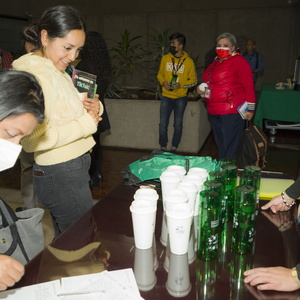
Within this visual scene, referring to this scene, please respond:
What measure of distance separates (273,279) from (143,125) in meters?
4.21

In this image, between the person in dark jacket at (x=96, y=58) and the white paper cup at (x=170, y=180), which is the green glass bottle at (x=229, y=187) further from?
the person in dark jacket at (x=96, y=58)

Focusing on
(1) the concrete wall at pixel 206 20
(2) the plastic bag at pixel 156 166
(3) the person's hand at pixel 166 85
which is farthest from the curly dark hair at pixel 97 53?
(1) the concrete wall at pixel 206 20

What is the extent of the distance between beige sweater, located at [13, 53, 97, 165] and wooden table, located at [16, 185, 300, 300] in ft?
1.17

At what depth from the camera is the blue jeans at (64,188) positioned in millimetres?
1562

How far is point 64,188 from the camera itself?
61.6 inches

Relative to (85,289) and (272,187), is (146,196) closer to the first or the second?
(85,289)

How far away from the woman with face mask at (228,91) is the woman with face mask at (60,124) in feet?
5.95

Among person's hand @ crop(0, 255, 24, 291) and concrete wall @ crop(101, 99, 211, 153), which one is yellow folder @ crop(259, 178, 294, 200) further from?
concrete wall @ crop(101, 99, 211, 153)

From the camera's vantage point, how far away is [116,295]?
90 centimetres

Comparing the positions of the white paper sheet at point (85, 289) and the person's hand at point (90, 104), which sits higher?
the person's hand at point (90, 104)

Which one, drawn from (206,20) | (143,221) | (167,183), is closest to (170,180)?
(167,183)

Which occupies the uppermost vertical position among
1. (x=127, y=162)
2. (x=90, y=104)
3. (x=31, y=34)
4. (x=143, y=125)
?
(x=31, y=34)

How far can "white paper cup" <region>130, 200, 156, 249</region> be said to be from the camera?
3.37ft

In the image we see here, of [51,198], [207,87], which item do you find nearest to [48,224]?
[51,198]
